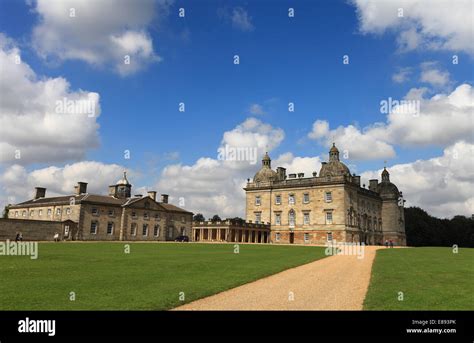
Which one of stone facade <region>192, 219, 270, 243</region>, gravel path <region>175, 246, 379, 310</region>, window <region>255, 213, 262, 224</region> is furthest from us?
window <region>255, 213, 262, 224</region>

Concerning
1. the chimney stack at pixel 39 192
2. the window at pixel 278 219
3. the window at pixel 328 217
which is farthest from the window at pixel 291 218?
the chimney stack at pixel 39 192

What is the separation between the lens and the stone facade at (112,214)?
179ft

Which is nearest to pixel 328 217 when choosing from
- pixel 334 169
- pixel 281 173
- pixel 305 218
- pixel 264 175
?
pixel 305 218

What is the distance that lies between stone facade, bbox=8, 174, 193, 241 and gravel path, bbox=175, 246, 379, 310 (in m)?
43.3

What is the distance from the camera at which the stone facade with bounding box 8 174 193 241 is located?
54.6 metres

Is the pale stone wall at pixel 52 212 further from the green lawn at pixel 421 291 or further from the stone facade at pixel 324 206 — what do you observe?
the green lawn at pixel 421 291

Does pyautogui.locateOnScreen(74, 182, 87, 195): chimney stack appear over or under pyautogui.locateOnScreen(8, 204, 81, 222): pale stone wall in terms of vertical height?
over

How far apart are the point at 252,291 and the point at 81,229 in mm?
46577
